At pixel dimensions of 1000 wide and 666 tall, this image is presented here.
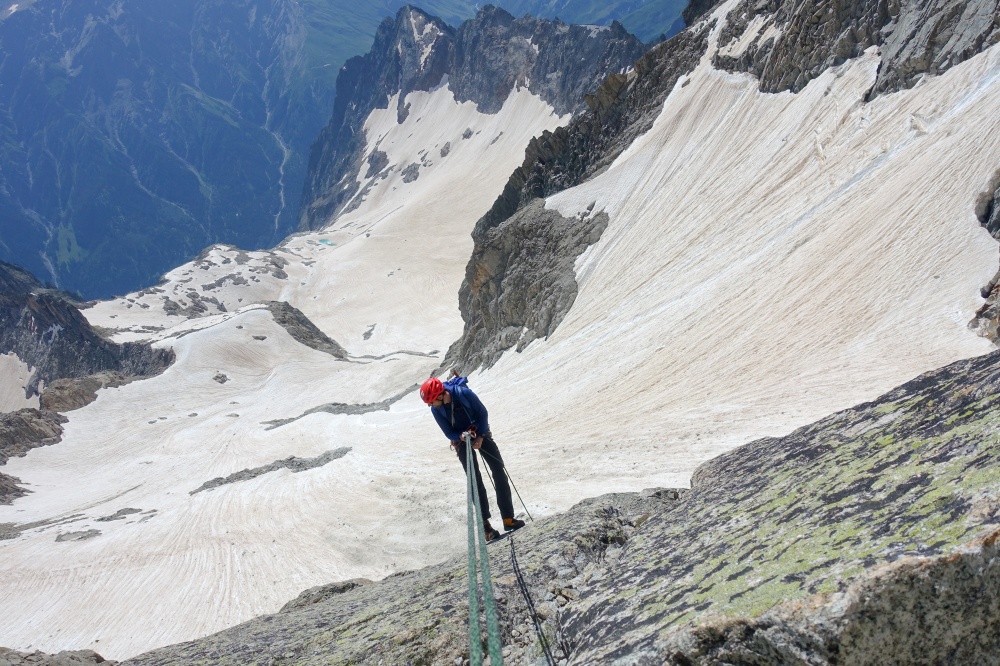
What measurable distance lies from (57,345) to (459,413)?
9482cm

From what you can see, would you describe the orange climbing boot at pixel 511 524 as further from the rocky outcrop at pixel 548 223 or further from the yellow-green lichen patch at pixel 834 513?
the rocky outcrop at pixel 548 223

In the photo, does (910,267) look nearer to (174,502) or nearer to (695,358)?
(695,358)

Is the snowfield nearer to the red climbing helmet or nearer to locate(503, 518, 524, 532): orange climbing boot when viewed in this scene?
locate(503, 518, 524, 532): orange climbing boot

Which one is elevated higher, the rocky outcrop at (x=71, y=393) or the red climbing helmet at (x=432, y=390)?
the rocky outcrop at (x=71, y=393)

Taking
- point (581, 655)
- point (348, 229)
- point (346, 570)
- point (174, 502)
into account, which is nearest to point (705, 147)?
point (346, 570)

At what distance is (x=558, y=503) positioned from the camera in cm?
1453

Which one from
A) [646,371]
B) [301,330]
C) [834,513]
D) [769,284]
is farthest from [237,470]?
[301,330]

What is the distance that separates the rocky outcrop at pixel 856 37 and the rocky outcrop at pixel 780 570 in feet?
78.4

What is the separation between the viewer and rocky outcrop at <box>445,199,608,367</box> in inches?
1396

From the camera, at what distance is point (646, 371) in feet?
74.0

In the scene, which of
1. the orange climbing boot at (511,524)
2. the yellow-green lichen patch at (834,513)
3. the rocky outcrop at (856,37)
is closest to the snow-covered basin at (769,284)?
the rocky outcrop at (856,37)

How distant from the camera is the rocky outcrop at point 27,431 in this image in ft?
162

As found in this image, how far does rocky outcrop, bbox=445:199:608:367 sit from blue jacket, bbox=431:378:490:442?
78.8 ft

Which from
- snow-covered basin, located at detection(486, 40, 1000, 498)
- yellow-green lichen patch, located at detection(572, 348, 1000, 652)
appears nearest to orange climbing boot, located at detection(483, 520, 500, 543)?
yellow-green lichen patch, located at detection(572, 348, 1000, 652)
